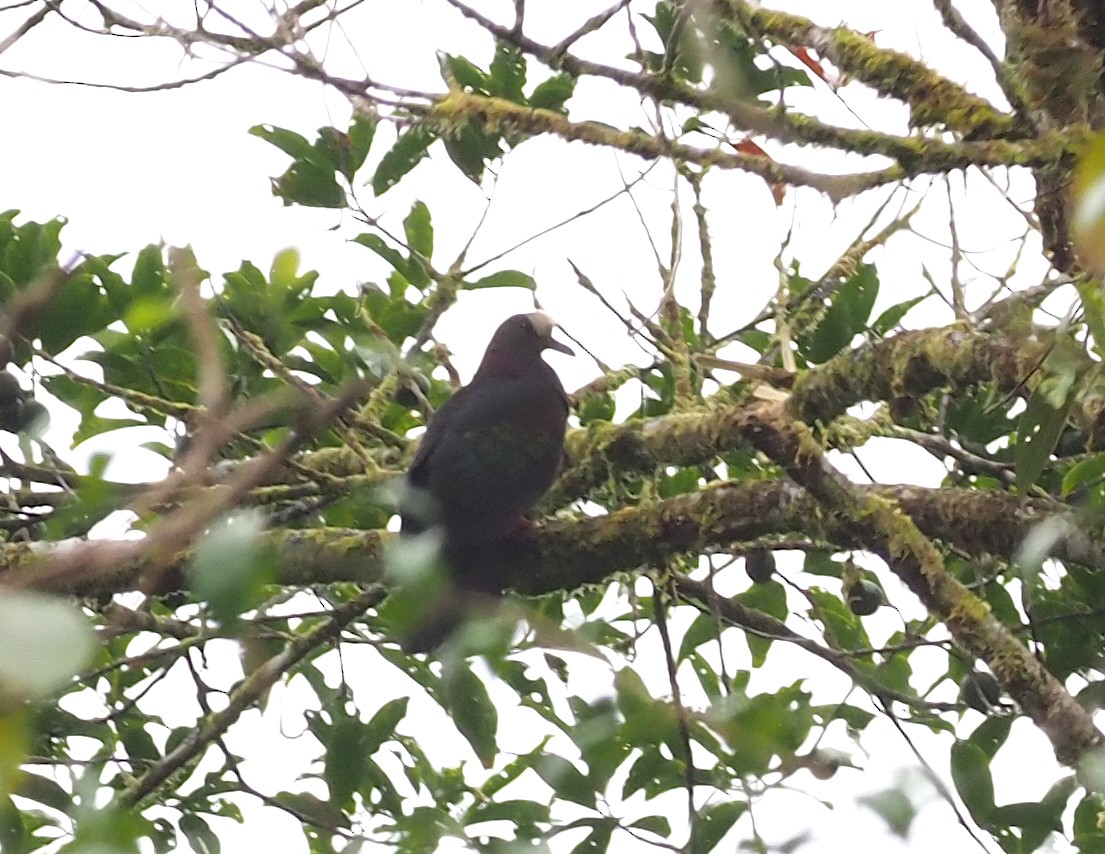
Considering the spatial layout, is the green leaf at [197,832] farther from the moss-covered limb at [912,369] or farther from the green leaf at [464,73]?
the green leaf at [464,73]

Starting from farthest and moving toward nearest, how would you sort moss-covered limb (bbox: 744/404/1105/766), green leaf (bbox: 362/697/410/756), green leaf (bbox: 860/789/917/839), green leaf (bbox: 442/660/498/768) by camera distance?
green leaf (bbox: 362/697/410/756) < moss-covered limb (bbox: 744/404/1105/766) < green leaf (bbox: 442/660/498/768) < green leaf (bbox: 860/789/917/839)

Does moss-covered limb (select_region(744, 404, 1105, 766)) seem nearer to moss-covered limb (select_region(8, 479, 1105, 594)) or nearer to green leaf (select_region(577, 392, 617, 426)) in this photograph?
moss-covered limb (select_region(8, 479, 1105, 594))

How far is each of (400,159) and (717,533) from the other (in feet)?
4.19

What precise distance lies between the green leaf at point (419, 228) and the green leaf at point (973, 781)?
5.68ft

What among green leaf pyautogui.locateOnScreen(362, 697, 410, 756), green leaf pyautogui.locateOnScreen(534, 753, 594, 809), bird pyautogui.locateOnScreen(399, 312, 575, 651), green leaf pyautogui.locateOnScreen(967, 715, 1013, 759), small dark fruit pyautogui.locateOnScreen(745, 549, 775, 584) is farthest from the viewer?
small dark fruit pyautogui.locateOnScreen(745, 549, 775, 584)

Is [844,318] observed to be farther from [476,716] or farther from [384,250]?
[476,716]

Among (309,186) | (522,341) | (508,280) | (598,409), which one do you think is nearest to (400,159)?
(309,186)

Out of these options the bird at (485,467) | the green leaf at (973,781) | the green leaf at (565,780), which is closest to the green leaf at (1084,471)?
the green leaf at (973,781)

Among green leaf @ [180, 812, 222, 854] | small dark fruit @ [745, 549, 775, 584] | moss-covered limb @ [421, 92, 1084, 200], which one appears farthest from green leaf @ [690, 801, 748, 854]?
green leaf @ [180, 812, 222, 854]

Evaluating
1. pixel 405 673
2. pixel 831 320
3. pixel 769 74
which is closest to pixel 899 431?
pixel 831 320

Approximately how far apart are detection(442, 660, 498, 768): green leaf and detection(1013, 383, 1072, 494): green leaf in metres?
0.87

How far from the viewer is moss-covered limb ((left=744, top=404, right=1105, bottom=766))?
73.9 inches

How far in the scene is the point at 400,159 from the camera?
10.1 feet

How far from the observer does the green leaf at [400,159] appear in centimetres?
306
